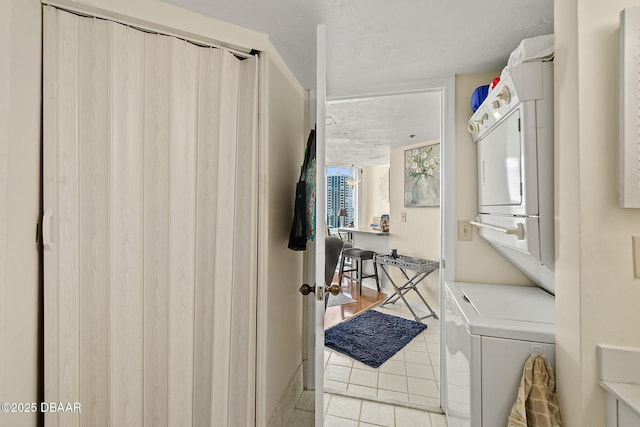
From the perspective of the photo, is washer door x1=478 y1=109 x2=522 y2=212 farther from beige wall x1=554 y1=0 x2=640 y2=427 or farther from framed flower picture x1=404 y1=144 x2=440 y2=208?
framed flower picture x1=404 y1=144 x2=440 y2=208

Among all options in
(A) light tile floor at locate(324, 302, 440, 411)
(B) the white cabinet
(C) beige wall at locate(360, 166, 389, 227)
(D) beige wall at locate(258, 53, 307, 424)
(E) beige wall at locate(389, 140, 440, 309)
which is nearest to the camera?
(B) the white cabinet

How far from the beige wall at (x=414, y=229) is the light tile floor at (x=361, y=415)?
1.87m

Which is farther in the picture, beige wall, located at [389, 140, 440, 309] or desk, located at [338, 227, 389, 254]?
desk, located at [338, 227, 389, 254]

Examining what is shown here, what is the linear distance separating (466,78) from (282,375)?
212 cm

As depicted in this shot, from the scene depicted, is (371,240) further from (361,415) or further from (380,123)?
(361,415)

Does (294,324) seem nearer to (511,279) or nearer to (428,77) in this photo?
(511,279)

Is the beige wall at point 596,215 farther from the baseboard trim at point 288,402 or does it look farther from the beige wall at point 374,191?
the beige wall at point 374,191

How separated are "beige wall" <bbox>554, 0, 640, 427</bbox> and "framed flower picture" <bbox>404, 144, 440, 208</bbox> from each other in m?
2.71

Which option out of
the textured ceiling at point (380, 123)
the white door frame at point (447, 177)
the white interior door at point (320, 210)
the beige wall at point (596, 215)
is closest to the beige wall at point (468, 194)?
→ the white door frame at point (447, 177)

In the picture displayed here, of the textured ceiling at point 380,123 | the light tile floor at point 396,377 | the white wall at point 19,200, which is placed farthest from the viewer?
the textured ceiling at point 380,123

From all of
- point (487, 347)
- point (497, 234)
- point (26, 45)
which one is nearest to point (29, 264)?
point (26, 45)

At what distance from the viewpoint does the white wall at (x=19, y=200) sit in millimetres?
825

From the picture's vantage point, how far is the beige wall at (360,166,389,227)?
5.29 m

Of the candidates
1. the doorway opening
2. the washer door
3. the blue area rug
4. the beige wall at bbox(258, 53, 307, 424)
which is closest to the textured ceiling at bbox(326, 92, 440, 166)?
the doorway opening
